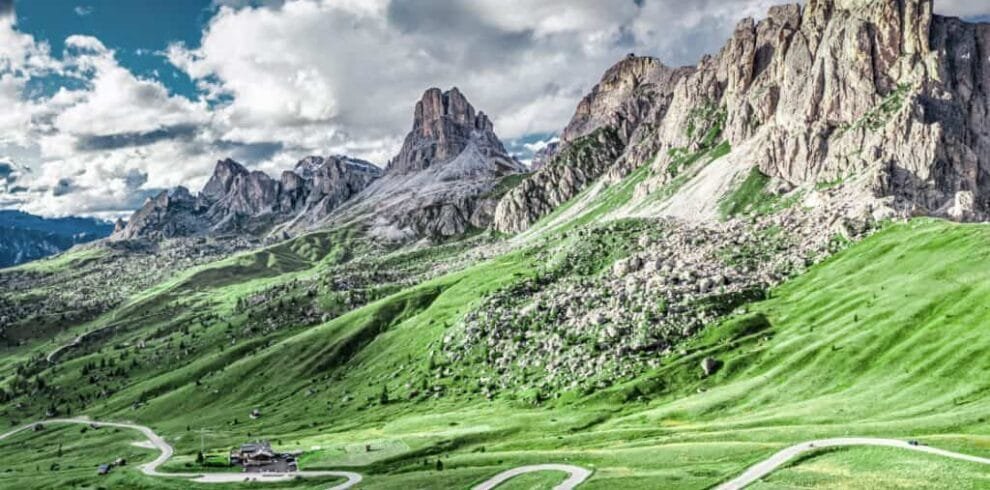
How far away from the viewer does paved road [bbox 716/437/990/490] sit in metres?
71.1

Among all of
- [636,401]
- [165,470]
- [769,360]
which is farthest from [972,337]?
[165,470]

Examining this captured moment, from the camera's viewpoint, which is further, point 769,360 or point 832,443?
point 769,360

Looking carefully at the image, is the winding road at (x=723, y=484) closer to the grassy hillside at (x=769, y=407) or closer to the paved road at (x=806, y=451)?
the paved road at (x=806, y=451)

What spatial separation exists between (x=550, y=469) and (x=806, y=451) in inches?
1242

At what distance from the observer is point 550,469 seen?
88.4m

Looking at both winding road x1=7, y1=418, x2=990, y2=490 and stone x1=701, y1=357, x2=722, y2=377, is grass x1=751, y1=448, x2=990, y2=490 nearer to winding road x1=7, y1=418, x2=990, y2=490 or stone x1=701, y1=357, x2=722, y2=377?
winding road x1=7, y1=418, x2=990, y2=490

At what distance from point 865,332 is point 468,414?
90.4 metres

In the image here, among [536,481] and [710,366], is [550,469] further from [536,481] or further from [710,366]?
[710,366]

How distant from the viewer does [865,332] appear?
458 feet

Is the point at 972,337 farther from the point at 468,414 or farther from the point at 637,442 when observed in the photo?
the point at 468,414

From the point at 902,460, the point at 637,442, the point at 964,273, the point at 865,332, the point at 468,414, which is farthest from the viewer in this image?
the point at 468,414

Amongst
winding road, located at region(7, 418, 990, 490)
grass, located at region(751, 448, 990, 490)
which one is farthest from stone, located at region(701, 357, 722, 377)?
grass, located at region(751, 448, 990, 490)

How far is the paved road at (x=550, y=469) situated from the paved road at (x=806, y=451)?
17.4 meters

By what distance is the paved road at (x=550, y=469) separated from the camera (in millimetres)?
80125
